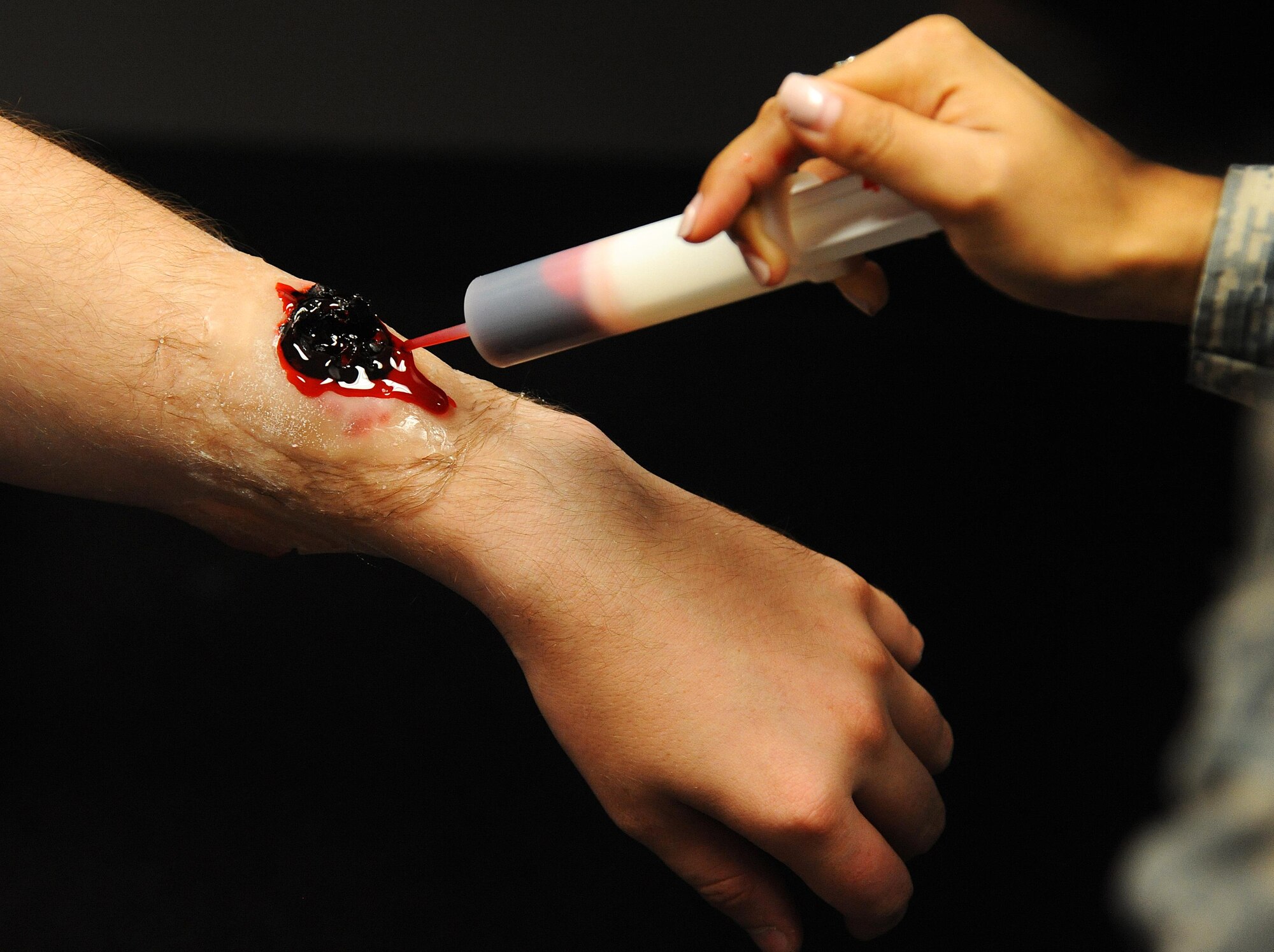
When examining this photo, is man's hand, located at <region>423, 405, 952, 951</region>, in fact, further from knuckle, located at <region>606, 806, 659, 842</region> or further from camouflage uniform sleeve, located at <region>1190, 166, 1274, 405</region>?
camouflage uniform sleeve, located at <region>1190, 166, 1274, 405</region>

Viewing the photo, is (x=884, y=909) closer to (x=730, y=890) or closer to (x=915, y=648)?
(x=730, y=890)

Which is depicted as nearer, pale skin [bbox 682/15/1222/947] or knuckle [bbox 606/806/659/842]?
pale skin [bbox 682/15/1222/947]

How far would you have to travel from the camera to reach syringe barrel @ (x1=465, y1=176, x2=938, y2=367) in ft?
2.54

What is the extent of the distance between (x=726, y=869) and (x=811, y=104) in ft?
2.25

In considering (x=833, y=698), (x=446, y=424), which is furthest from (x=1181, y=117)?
(x=446, y=424)

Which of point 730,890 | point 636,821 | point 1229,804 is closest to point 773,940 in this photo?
point 730,890

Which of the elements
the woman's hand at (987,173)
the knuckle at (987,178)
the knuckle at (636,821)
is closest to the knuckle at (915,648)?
the knuckle at (636,821)

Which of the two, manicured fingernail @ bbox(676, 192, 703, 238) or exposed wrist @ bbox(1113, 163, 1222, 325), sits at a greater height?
manicured fingernail @ bbox(676, 192, 703, 238)

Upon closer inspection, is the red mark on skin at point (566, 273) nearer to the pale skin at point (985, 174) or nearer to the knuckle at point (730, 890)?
the pale skin at point (985, 174)

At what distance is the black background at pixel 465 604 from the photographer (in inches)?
42.5

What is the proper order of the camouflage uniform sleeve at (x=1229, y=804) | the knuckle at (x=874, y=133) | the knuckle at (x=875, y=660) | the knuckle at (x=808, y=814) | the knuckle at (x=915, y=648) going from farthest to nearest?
the knuckle at (x=915, y=648), the knuckle at (x=875, y=660), the knuckle at (x=808, y=814), the knuckle at (x=874, y=133), the camouflage uniform sleeve at (x=1229, y=804)

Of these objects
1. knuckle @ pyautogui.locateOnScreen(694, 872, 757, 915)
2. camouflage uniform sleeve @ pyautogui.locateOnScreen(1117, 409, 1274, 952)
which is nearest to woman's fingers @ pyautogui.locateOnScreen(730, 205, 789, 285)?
camouflage uniform sleeve @ pyautogui.locateOnScreen(1117, 409, 1274, 952)

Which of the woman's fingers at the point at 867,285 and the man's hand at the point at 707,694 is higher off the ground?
the woman's fingers at the point at 867,285

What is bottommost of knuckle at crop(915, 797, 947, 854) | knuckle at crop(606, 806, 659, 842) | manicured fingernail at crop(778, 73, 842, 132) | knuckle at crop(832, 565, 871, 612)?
knuckle at crop(915, 797, 947, 854)
